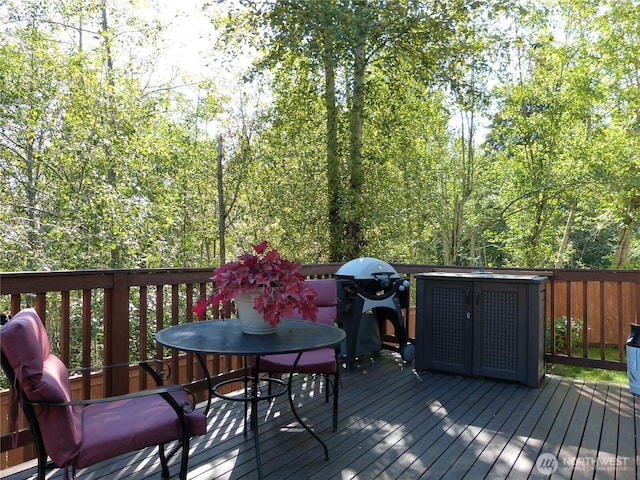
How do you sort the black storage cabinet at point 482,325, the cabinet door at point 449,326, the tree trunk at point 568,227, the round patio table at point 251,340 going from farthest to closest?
the tree trunk at point 568,227, the cabinet door at point 449,326, the black storage cabinet at point 482,325, the round patio table at point 251,340

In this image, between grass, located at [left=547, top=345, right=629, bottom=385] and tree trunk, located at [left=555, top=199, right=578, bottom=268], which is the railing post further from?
tree trunk, located at [left=555, top=199, right=578, bottom=268]

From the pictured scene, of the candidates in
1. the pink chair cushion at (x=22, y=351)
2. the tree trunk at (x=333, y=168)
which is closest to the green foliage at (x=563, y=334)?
the tree trunk at (x=333, y=168)

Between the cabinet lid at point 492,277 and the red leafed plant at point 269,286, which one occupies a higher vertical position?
the red leafed plant at point 269,286

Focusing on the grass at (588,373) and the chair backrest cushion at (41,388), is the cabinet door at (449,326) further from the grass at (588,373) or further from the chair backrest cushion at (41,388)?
the chair backrest cushion at (41,388)

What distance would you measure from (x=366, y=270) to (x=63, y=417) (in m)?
3.15

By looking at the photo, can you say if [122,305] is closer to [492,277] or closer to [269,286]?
[269,286]

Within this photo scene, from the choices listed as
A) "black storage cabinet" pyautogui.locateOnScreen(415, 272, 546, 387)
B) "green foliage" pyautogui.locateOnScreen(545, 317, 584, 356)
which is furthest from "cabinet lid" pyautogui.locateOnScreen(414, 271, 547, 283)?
"green foliage" pyautogui.locateOnScreen(545, 317, 584, 356)

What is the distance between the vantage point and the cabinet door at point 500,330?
3779mm

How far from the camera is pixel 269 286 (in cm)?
227

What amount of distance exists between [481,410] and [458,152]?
8571mm

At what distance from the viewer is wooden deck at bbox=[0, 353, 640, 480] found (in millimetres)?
2340

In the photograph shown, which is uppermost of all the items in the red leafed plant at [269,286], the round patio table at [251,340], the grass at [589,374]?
the red leafed plant at [269,286]

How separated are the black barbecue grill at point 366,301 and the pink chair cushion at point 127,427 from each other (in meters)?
2.51

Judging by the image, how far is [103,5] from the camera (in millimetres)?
8930
